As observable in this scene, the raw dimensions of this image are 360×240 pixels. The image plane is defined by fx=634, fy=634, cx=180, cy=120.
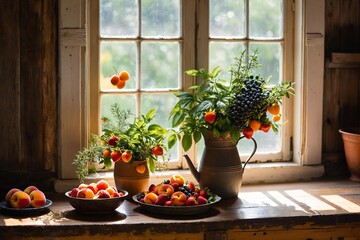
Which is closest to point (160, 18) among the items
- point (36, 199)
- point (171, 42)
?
point (171, 42)

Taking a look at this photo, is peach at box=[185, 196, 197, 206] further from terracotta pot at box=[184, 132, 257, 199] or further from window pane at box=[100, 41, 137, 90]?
window pane at box=[100, 41, 137, 90]

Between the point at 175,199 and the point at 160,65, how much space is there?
1021 mm

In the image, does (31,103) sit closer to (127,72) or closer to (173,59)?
(127,72)

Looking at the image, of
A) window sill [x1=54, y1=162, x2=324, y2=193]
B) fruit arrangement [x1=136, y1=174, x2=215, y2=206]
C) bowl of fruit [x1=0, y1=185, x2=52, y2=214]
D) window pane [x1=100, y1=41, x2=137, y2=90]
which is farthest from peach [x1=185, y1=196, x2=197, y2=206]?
window pane [x1=100, y1=41, x2=137, y2=90]

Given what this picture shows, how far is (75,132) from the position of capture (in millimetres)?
3766

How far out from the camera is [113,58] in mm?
3941

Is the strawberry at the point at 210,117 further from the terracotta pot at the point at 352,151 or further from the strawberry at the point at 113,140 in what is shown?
the terracotta pot at the point at 352,151

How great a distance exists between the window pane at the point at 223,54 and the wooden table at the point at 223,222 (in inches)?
33.9

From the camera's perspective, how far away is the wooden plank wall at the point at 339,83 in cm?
421

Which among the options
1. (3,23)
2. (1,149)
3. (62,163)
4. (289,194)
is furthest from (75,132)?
(289,194)

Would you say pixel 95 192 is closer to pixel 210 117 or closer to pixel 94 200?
pixel 94 200

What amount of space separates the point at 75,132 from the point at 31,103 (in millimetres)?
307

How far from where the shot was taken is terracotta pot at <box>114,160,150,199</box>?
142 inches

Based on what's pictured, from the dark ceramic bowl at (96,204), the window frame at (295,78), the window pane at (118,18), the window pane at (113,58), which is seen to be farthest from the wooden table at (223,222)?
the window pane at (118,18)
